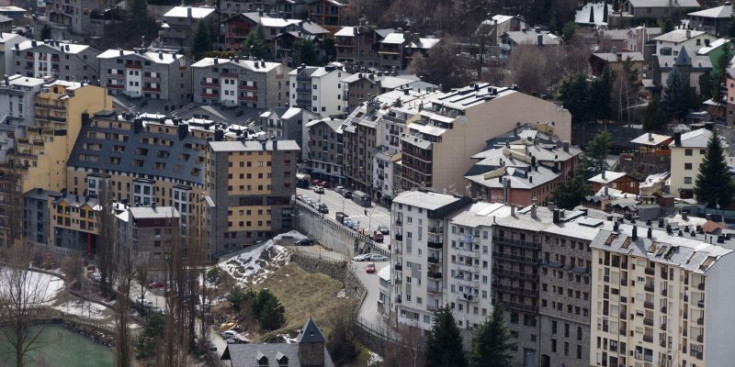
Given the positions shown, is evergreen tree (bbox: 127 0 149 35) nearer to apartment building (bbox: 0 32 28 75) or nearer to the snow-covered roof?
the snow-covered roof

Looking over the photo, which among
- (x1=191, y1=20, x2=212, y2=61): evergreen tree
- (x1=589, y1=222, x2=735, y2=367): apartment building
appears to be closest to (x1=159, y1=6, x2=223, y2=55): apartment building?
(x1=191, y1=20, x2=212, y2=61): evergreen tree

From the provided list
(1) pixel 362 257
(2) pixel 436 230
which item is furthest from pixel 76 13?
(2) pixel 436 230

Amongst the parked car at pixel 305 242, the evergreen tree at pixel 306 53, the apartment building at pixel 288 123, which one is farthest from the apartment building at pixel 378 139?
the evergreen tree at pixel 306 53

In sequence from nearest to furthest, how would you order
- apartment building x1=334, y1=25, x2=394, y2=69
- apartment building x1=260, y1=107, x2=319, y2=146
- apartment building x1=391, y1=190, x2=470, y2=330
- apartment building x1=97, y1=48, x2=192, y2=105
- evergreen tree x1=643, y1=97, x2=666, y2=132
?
apartment building x1=391, y1=190, x2=470, y2=330 → evergreen tree x1=643, y1=97, x2=666, y2=132 → apartment building x1=260, y1=107, x2=319, y2=146 → apartment building x1=97, y1=48, x2=192, y2=105 → apartment building x1=334, y1=25, x2=394, y2=69

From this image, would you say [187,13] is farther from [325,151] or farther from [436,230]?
[436,230]

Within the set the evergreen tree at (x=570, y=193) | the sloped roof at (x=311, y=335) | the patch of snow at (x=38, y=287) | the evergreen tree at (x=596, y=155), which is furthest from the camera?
the patch of snow at (x=38, y=287)

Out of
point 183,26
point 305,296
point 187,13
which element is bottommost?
point 305,296

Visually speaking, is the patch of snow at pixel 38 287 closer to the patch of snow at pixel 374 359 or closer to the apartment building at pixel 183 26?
the patch of snow at pixel 374 359
